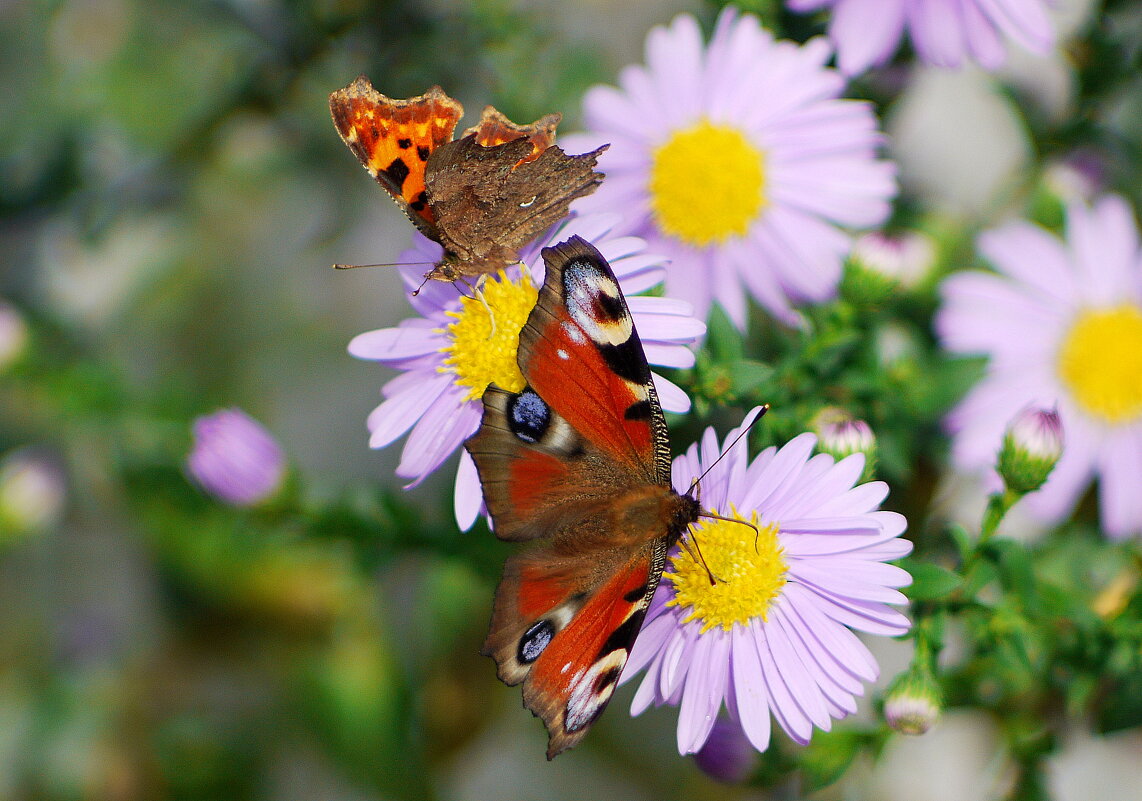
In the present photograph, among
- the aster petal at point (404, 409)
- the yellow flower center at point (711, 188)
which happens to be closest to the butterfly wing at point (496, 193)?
the aster petal at point (404, 409)

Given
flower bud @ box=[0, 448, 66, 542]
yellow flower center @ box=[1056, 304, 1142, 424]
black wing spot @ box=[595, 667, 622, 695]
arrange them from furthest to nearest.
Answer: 1. flower bud @ box=[0, 448, 66, 542]
2. yellow flower center @ box=[1056, 304, 1142, 424]
3. black wing spot @ box=[595, 667, 622, 695]

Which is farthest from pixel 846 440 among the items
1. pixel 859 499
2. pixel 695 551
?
pixel 695 551

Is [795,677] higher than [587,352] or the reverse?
the reverse

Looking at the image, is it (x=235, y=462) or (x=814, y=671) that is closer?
(x=814, y=671)

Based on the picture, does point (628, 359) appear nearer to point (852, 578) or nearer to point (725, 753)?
point (852, 578)

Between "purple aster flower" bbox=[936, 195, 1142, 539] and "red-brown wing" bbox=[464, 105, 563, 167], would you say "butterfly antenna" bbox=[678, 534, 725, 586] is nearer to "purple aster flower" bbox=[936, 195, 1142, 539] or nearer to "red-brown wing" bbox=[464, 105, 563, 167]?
"red-brown wing" bbox=[464, 105, 563, 167]

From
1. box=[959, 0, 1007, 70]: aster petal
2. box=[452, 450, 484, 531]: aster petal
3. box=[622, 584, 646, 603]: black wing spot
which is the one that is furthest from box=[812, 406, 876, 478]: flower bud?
box=[959, 0, 1007, 70]: aster petal

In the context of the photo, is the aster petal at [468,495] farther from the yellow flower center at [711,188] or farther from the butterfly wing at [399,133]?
the yellow flower center at [711,188]
